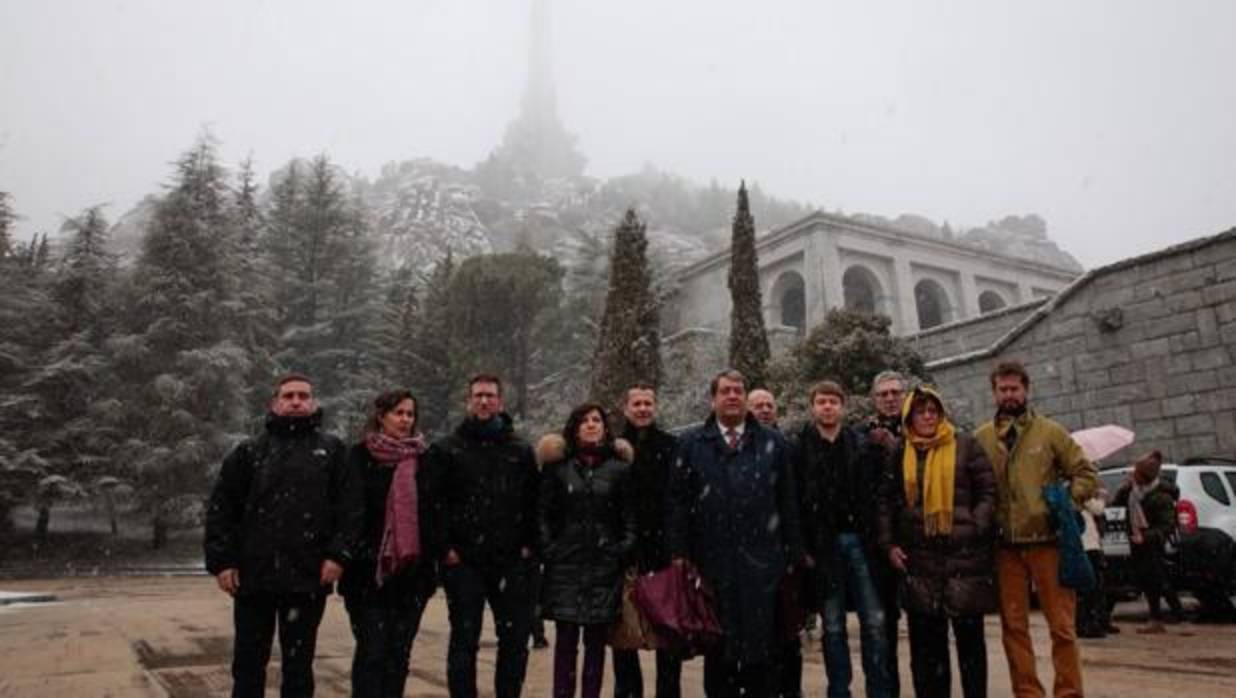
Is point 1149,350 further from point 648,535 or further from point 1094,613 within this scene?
point 648,535

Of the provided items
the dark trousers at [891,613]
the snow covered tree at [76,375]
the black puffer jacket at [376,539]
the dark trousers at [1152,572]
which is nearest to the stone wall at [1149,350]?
the dark trousers at [1152,572]

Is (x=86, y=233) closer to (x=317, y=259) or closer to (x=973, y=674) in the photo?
(x=317, y=259)

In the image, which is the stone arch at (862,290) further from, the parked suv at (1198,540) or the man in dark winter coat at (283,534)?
the man in dark winter coat at (283,534)

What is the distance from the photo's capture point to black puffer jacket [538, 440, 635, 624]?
4.01 meters

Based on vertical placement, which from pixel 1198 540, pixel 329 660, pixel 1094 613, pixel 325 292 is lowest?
pixel 329 660

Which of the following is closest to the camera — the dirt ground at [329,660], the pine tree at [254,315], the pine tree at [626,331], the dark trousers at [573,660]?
the dark trousers at [573,660]

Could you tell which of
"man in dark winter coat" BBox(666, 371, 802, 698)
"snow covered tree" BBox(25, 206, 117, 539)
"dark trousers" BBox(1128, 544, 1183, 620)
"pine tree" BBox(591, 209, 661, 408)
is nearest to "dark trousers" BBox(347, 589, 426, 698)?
"man in dark winter coat" BBox(666, 371, 802, 698)

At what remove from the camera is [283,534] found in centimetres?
380

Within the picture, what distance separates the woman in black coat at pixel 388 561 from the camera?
12.8 ft

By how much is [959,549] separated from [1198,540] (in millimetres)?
5080

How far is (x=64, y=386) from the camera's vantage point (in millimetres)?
25422

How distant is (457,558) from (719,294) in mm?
35168

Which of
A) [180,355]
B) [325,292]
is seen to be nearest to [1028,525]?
[180,355]

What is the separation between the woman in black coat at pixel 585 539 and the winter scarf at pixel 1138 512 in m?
5.59
